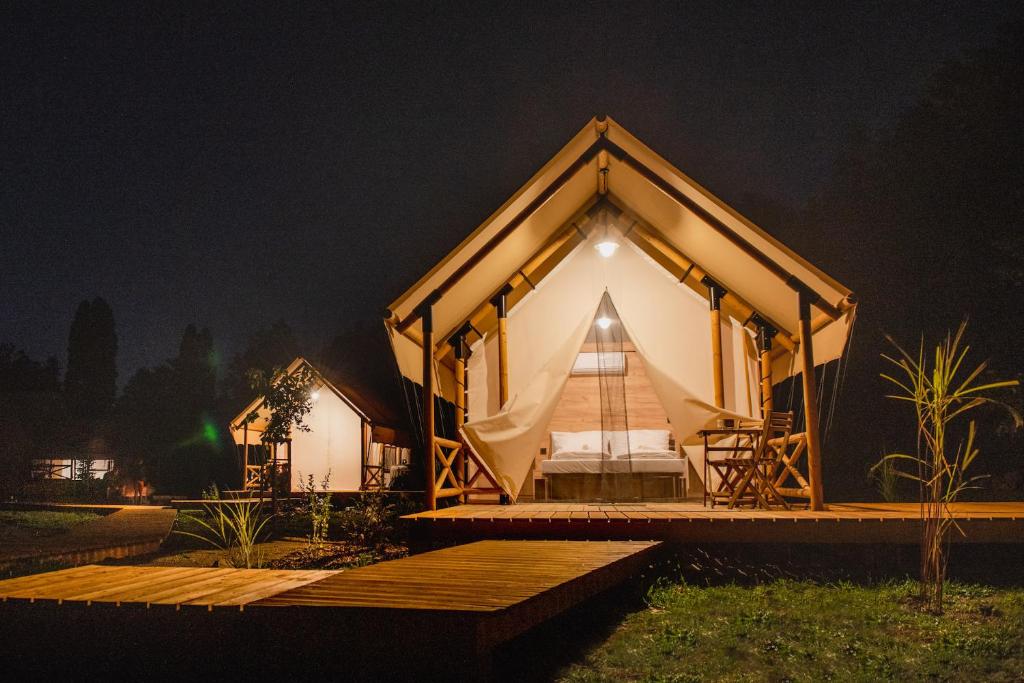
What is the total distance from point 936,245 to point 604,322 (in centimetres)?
695

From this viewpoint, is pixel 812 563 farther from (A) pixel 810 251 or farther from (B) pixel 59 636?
(A) pixel 810 251

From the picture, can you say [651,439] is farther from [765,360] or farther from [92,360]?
[92,360]

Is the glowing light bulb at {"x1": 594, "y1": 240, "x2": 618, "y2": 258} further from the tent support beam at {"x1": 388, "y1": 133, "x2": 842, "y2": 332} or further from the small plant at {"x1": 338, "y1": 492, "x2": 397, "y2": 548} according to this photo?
the small plant at {"x1": 338, "y1": 492, "x2": 397, "y2": 548}

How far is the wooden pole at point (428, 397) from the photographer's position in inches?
266

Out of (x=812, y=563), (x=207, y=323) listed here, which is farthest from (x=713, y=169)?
(x=207, y=323)

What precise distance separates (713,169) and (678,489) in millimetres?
15456

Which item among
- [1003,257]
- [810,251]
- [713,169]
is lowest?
[1003,257]

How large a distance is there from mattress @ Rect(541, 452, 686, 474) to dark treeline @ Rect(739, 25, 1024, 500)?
4596 millimetres

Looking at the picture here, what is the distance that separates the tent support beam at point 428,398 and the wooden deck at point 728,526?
2.59 feet

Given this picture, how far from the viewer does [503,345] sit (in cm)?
843

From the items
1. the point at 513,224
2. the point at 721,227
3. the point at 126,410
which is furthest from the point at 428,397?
the point at 126,410

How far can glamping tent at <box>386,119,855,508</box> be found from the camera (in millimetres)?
6934

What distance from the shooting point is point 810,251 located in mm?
14992

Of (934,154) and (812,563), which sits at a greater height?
(934,154)
